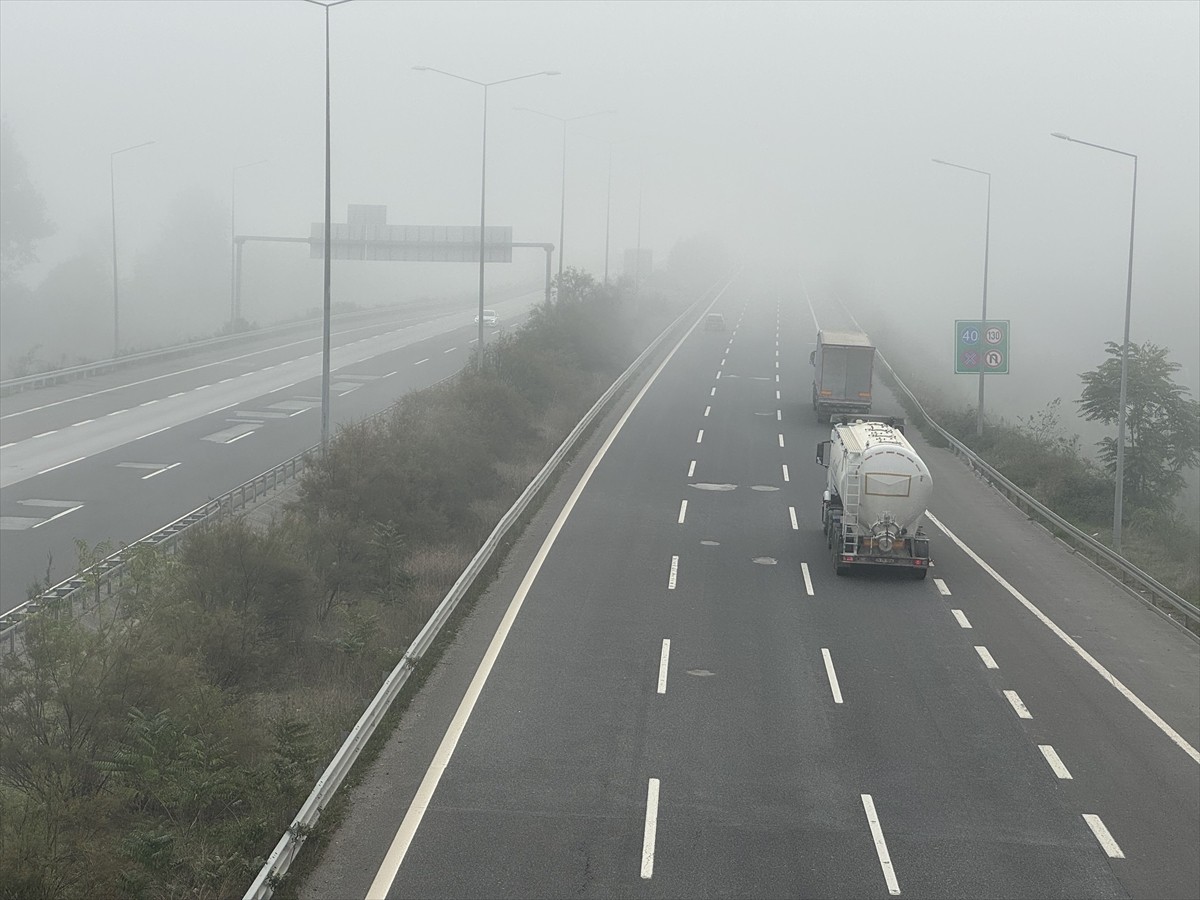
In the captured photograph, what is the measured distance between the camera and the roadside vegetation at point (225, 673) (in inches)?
456

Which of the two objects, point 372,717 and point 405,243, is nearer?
point 372,717

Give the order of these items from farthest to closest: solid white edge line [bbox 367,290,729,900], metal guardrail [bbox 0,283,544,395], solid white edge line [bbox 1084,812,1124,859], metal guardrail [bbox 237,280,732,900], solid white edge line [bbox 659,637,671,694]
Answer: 1. metal guardrail [bbox 0,283,544,395]
2. solid white edge line [bbox 659,637,671,694]
3. solid white edge line [bbox 1084,812,1124,859]
4. solid white edge line [bbox 367,290,729,900]
5. metal guardrail [bbox 237,280,732,900]

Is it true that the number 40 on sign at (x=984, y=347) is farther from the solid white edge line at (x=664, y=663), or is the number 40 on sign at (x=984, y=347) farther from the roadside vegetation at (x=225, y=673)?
the solid white edge line at (x=664, y=663)

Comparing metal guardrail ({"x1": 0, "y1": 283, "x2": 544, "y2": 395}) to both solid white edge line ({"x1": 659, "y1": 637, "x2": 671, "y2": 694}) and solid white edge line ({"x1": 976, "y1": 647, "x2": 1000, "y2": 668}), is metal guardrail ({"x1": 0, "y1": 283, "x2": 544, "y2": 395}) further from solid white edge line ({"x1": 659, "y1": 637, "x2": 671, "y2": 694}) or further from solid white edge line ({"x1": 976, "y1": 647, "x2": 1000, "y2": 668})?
solid white edge line ({"x1": 976, "y1": 647, "x2": 1000, "y2": 668})

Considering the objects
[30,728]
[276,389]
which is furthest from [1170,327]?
[30,728]

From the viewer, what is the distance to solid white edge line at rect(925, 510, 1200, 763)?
17.2m

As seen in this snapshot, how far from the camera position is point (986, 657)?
20594 millimetres

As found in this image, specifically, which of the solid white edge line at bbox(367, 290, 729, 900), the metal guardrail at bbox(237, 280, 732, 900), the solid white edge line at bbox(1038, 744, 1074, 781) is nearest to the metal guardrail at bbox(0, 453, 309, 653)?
the metal guardrail at bbox(237, 280, 732, 900)

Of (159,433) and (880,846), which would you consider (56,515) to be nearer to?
(159,433)

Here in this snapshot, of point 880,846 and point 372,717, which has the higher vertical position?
point 372,717

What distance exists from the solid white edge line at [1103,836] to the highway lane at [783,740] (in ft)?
0.10

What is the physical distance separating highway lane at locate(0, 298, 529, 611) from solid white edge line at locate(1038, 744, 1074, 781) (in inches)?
547

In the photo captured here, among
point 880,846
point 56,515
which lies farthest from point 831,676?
point 56,515

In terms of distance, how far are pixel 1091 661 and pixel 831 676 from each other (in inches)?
192
